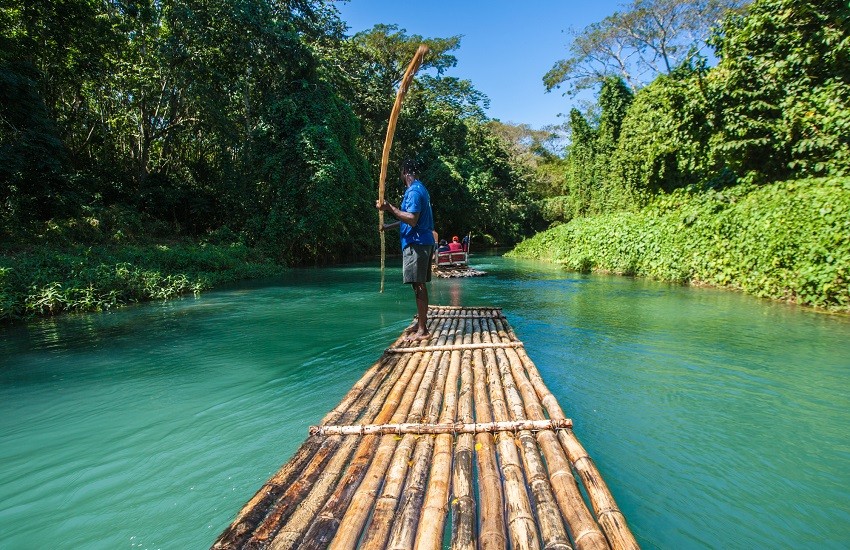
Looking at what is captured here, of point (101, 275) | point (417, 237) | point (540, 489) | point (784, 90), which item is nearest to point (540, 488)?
point (540, 489)

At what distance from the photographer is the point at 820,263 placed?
7164mm

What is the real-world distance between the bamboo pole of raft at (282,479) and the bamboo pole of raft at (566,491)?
3.44 ft

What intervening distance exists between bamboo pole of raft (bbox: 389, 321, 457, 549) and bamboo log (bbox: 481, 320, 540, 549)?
37 centimetres

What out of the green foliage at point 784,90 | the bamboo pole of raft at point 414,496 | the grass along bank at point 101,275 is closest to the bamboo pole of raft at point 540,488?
the bamboo pole of raft at point 414,496

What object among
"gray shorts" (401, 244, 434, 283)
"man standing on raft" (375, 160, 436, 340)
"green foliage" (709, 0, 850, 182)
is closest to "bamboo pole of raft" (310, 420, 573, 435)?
"man standing on raft" (375, 160, 436, 340)

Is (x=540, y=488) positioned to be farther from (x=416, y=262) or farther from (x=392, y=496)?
(x=416, y=262)

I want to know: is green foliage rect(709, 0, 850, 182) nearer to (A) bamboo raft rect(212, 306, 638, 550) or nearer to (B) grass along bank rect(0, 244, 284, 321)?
(A) bamboo raft rect(212, 306, 638, 550)

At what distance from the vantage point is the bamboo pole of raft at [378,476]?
1.72m

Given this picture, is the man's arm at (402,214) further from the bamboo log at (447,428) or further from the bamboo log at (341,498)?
the bamboo log at (447,428)

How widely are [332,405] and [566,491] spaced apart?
90.6 inches

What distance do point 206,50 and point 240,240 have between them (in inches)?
260

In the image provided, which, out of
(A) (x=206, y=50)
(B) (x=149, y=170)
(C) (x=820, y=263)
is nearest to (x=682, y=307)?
(C) (x=820, y=263)

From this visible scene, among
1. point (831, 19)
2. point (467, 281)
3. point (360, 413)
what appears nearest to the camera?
point (360, 413)

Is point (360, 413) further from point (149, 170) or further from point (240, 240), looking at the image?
point (149, 170)
